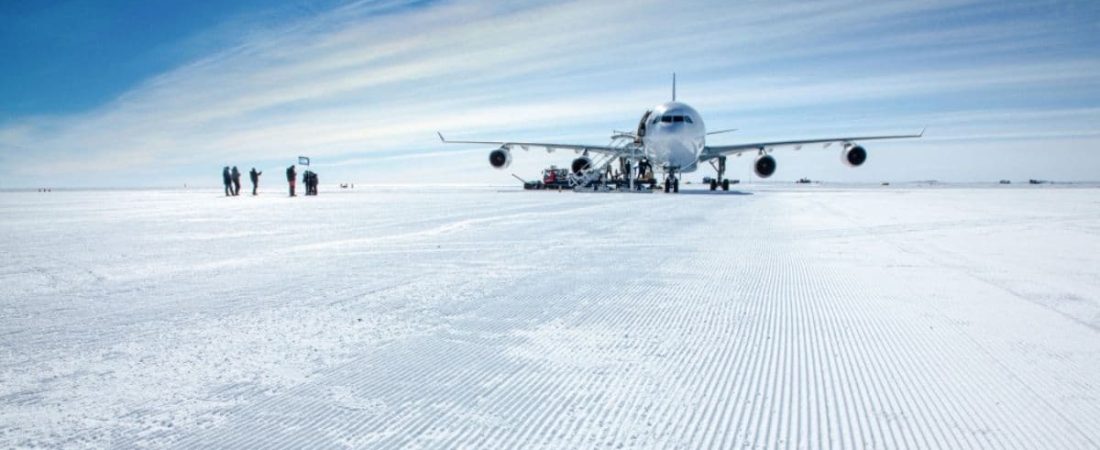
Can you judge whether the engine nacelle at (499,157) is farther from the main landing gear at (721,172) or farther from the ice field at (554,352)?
the ice field at (554,352)

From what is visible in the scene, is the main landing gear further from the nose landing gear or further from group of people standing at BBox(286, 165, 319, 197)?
group of people standing at BBox(286, 165, 319, 197)

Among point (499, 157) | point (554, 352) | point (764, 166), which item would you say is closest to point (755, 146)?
point (764, 166)

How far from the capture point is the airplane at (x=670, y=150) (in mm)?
23078

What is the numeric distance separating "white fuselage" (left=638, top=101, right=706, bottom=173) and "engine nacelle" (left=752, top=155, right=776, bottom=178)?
5.40 metres

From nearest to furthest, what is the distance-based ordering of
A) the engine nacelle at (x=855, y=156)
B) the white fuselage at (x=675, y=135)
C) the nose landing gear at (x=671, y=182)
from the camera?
1. the white fuselage at (x=675, y=135)
2. the nose landing gear at (x=671, y=182)
3. the engine nacelle at (x=855, y=156)

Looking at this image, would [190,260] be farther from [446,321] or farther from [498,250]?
[446,321]

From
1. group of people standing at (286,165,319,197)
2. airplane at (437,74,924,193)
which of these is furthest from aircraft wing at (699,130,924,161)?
group of people standing at (286,165,319,197)

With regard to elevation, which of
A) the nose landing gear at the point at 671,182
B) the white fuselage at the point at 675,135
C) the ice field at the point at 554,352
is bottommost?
the ice field at the point at 554,352

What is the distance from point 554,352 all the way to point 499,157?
98.4ft

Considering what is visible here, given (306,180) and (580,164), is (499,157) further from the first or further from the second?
(306,180)

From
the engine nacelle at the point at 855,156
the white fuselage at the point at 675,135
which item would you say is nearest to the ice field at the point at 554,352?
the white fuselage at the point at 675,135

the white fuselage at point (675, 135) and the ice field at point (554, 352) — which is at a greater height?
the white fuselage at point (675, 135)

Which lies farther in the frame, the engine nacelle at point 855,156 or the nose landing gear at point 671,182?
the engine nacelle at point 855,156

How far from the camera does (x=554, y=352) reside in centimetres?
214
